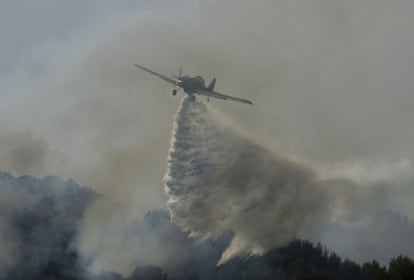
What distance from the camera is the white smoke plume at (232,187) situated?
10181 centimetres

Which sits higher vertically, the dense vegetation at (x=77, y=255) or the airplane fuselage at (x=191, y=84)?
the airplane fuselage at (x=191, y=84)

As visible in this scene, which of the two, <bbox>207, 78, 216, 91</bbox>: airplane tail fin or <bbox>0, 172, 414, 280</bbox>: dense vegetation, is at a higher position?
<bbox>207, 78, 216, 91</bbox>: airplane tail fin

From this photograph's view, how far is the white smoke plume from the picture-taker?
101812 millimetres

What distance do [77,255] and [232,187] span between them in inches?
1081

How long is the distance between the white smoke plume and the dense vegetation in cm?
394

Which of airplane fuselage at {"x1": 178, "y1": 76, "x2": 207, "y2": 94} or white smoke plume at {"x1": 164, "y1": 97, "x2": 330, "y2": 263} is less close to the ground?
airplane fuselage at {"x1": 178, "y1": 76, "x2": 207, "y2": 94}

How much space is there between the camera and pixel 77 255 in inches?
4530

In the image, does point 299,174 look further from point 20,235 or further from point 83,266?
point 20,235

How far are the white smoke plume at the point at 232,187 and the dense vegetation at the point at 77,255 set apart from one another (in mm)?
3941

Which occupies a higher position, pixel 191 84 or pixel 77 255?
pixel 191 84

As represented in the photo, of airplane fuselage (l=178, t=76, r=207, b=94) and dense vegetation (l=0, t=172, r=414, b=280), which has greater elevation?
airplane fuselage (l=178, t=76, r=207, b=94)

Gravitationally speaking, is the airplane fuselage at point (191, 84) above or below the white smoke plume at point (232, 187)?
above

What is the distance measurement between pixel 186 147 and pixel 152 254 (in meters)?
21.2

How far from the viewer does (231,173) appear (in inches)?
4097
